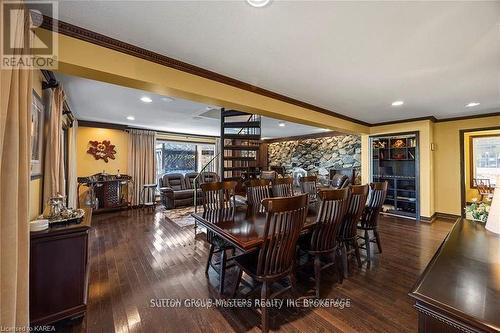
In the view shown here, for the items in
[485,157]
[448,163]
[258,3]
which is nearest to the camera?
[258,3]

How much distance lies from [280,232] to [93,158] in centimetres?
619

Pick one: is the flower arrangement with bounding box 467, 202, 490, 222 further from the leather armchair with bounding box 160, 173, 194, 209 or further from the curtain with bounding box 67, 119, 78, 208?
the leather armchair with bounding box 160, 173, 194, 209

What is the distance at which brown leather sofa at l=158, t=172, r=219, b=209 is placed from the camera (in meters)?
6.27

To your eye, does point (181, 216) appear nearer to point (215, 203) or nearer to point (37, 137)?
point (215, 203)

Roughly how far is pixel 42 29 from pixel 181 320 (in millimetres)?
2608

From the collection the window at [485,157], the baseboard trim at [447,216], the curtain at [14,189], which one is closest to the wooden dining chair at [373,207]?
the curtain at [14,189]

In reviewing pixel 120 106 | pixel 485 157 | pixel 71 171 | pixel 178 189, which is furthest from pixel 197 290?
pixel 485 157

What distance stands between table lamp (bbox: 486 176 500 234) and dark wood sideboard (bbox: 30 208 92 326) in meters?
3.14

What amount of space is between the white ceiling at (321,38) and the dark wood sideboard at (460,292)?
164 cm

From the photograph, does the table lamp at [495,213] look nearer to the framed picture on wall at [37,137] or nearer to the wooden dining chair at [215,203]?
the wooden dining chair at [215,203]

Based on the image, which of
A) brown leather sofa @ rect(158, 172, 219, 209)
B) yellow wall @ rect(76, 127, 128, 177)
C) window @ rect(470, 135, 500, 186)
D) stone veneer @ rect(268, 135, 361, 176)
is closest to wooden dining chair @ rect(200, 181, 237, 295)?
brown leather sofa @ rect(158, 172, 219, 209)

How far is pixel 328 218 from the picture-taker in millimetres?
2070

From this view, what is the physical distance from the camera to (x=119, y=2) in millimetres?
1387

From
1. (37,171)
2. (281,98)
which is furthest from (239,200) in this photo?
(37,171)
